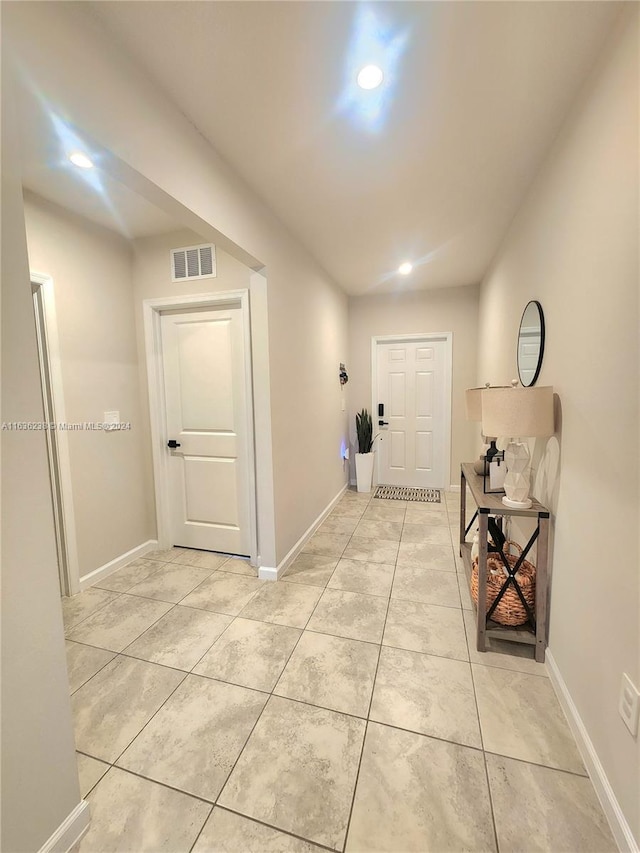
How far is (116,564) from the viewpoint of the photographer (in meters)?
2.61

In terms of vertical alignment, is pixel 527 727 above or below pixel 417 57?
below

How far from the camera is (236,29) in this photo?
1.17 m

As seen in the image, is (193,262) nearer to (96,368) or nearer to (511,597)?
(96,368)

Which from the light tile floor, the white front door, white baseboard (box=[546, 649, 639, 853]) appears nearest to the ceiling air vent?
the white front door

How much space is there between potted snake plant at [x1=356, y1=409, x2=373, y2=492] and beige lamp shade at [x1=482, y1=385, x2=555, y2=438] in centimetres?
282

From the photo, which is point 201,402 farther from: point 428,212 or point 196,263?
point 428,212

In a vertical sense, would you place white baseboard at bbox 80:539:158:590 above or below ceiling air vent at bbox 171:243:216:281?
below

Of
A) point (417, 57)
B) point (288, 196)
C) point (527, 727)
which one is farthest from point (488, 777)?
point (288, 196)

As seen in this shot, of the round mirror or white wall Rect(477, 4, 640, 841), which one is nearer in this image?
white wall Rect(477, 4, 640, 841)

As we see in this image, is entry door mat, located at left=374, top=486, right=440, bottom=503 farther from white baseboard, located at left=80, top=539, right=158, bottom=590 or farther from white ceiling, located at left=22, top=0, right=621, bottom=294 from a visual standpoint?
white ceiling, located at left=22, top=0, right=621, bottom=294

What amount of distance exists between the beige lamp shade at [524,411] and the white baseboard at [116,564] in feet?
9.04

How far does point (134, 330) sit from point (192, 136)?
5.14 feet

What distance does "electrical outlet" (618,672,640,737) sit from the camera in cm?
95

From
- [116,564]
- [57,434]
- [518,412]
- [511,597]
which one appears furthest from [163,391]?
[511,597]
